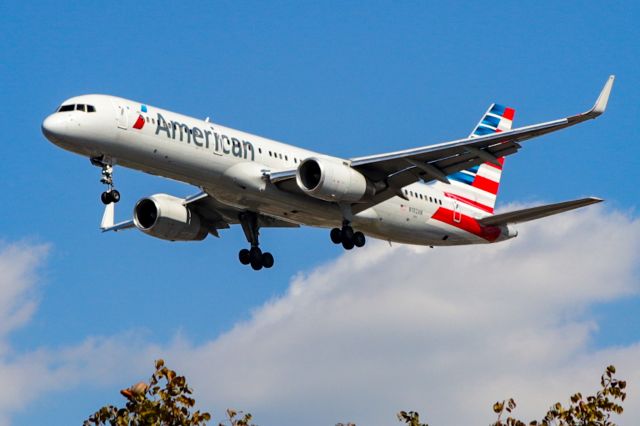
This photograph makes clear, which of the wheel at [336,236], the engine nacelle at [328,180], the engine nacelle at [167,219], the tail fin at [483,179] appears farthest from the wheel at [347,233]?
the engine nacelle at [167,219]

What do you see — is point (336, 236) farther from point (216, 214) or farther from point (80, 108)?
point (80, 108)

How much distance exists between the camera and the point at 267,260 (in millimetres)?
53344

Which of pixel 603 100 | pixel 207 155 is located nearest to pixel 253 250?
pixel 207 155

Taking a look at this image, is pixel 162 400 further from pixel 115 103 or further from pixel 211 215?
pixel 211 215

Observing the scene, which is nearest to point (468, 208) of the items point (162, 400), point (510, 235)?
point (510, 235)

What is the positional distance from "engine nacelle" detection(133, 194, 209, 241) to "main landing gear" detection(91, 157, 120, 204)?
699cm

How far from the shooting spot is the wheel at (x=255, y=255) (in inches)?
2090

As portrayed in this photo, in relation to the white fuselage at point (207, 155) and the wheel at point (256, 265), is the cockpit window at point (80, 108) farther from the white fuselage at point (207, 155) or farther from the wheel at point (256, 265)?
the wheel at point (256, 265)

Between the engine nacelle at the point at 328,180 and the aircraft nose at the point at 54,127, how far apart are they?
8918 millimetres

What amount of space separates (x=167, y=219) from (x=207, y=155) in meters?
7.53

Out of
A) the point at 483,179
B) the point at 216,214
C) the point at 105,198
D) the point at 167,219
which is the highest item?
the point at 483,179

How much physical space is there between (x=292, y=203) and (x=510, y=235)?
39.4 feet

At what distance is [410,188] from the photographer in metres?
52.9

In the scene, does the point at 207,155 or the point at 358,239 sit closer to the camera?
the point at 207,155
